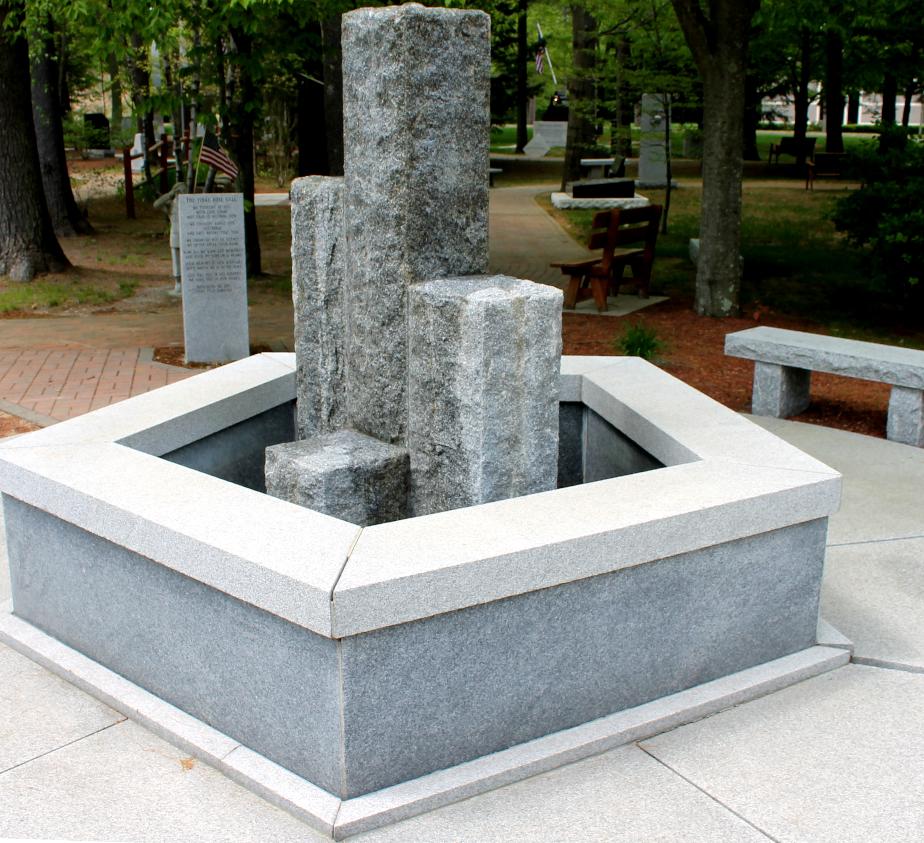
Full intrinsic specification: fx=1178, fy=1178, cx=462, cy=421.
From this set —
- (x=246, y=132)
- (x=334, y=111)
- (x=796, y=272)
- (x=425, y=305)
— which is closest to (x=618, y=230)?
(x=796, y=272)

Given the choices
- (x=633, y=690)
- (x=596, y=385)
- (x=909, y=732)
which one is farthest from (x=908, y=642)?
(x=596, y=385)

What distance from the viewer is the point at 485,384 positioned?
4.33 m

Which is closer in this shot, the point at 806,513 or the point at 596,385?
the point at 806,513

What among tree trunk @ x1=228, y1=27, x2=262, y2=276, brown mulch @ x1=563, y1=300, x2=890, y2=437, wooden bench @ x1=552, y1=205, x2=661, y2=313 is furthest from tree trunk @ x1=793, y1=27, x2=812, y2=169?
brown mulch @ x1=563, y1=300, x2=890, y2=437

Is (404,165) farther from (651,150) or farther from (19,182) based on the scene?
(651,150)

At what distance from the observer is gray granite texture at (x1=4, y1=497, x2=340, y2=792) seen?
3.55 metres

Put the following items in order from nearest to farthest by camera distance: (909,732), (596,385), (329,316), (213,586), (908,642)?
(213,586) < (909,732) < (908,642) < (329,316) < (596,385)

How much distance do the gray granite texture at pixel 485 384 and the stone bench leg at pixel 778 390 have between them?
4188mm

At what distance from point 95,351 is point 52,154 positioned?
9.32 m

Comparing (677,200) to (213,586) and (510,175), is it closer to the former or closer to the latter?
(510,175)

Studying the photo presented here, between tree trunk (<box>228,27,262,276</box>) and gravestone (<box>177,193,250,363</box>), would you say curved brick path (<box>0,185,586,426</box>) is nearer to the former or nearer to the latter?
gravestone (<box>177,193,250,363</box>)

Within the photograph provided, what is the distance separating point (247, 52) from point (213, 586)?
1033 cm

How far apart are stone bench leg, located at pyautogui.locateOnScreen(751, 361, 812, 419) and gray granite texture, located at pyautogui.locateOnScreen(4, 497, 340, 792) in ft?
17.8

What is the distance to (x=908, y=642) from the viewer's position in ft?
15.5
